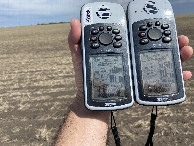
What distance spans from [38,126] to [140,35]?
12.4ft

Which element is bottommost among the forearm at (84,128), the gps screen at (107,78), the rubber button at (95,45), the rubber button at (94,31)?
the forearm at (84,128)

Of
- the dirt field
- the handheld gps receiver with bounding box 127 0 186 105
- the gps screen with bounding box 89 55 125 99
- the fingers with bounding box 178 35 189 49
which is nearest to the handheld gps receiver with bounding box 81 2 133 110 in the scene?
the gps screen with bounding box 89 55 125 99

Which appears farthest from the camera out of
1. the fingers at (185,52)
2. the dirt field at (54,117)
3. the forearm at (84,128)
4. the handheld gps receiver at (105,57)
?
the dirt field at (54,117)

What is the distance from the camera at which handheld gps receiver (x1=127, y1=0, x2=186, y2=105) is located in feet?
7.86

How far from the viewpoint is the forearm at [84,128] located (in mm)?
2264

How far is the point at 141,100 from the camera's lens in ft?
7.82

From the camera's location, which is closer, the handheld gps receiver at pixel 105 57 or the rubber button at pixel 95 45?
the handheld gps receiver at pixel 105 57

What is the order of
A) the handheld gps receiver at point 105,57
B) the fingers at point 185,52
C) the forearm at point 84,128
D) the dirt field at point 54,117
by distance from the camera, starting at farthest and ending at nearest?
1. the dirt field at point 54,117
2. the fingers at point 185,52
3. the handheld gps receiver at point 105,57
4. the forearm at point 84,128

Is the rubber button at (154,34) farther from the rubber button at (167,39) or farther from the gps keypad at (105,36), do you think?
the gps keypad at (105,36)

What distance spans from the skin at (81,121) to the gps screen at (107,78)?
0.23 meters

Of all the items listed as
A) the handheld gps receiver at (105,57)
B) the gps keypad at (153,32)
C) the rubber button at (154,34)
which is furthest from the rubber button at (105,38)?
the rubber button at (154,34)

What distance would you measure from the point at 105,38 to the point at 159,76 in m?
0.72

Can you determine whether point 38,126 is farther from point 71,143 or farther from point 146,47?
point 146,47

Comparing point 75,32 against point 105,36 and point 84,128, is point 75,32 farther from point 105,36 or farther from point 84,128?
point 84,128
